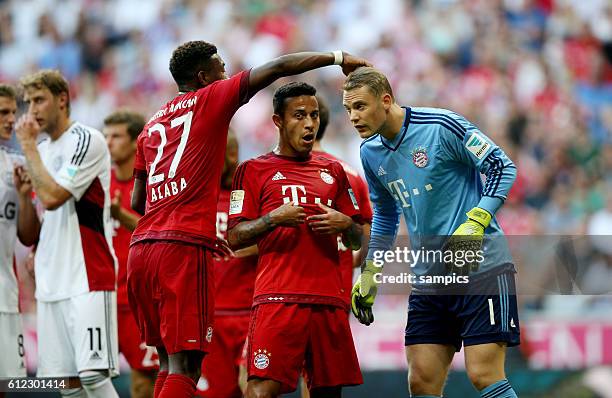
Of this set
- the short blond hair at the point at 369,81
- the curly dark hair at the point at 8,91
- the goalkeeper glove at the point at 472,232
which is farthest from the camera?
the curly dark hair at the point at 8,91

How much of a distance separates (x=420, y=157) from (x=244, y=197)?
1.08 meters

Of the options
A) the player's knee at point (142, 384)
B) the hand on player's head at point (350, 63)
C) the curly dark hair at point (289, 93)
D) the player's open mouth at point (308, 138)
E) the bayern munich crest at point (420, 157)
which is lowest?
the player's knee at point (142, 384)

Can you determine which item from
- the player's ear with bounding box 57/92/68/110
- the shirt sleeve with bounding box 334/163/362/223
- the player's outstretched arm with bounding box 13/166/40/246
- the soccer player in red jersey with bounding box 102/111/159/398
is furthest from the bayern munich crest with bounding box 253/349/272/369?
the player's ear with bounding box 57/92/68/110

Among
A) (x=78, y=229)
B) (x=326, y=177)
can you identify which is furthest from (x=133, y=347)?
(x=326, y=177)

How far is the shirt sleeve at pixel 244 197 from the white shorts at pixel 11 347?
2.15 meters

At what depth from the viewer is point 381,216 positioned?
6.58 metres

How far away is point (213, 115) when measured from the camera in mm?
6102

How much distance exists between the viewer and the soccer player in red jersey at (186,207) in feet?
19.5

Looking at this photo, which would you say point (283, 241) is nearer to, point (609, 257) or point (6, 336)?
point (6, 336)

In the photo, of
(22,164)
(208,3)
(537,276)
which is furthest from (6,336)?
(208,3)

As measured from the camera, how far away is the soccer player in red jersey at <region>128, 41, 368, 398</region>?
Result: 596cm

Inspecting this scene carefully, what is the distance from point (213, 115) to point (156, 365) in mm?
2930

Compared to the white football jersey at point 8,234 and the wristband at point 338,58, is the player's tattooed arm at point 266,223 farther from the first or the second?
the white football jersey at point 8,234

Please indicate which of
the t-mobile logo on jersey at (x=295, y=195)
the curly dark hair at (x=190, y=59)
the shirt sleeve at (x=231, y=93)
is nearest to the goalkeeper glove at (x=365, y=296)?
the t-mobile logo on jersey at (x=295, y=195)
